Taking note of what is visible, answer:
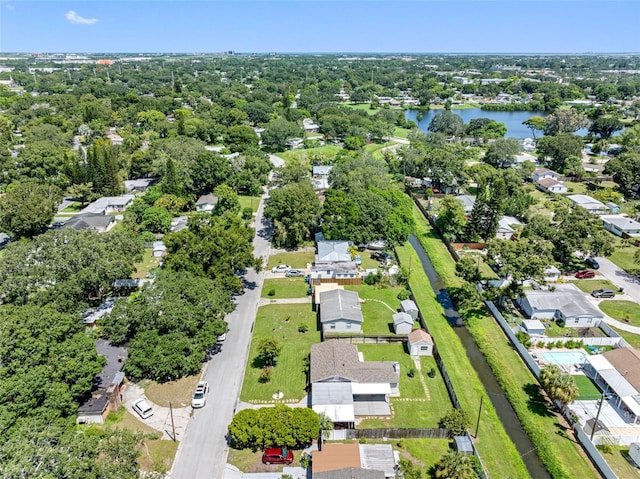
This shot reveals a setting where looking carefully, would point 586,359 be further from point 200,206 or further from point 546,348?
point 200,206

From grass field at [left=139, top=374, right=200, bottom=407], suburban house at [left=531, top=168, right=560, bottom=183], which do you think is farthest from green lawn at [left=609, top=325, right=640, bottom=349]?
suburban house at [left=531, top=168, right=560, bottom=183]

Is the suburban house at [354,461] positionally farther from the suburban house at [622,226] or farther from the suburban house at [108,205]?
the suburban house at [108,205]

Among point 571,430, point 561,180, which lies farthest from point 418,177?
point 571,430

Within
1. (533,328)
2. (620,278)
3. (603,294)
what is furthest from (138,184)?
(620,278)

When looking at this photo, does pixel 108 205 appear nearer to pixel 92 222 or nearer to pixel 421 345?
pixel 92 222

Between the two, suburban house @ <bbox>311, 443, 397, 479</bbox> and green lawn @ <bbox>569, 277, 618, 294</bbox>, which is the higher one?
suburban house @ <bbox>311, 443, 397, 479</bbox>

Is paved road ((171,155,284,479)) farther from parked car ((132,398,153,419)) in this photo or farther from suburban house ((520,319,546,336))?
suburban house ((520,319,546,336))
